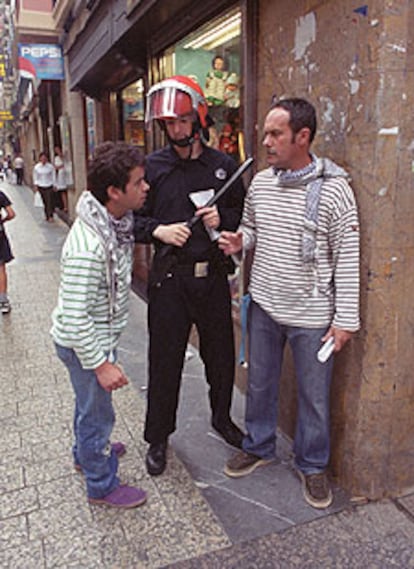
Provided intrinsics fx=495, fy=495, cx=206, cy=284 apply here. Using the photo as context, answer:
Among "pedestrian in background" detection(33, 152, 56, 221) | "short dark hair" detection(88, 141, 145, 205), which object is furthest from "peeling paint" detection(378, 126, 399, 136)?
"pedestrian in background" detection(33, 152, 56, 221)

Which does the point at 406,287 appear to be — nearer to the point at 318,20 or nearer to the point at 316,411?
the point at 316,411

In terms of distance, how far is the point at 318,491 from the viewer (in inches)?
102

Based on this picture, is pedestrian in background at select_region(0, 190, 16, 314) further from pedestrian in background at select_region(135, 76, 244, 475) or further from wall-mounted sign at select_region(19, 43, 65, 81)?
wall-mounted sign at select_region(19, 43, 65, 81)

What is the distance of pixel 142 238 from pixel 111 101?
608 cm

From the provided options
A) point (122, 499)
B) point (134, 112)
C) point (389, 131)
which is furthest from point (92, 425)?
point (134, 112)

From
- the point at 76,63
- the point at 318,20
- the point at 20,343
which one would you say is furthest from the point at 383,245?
the point at 76,63

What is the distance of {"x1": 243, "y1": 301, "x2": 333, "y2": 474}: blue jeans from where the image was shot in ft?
8.19

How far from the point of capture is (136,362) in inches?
175

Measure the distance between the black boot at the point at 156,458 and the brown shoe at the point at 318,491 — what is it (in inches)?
32.0

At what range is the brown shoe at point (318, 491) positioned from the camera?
2.58 metres

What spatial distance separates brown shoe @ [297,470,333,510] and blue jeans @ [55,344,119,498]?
1024mm

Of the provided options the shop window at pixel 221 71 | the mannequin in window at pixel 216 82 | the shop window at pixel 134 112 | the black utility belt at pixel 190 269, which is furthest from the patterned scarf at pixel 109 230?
the shop window at pixel 134 112

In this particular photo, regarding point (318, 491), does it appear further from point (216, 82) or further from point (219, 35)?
point (219, 35)

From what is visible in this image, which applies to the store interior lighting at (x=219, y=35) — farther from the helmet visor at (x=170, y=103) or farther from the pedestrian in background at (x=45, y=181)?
the pedestrian in background at (x=45, y=181)
